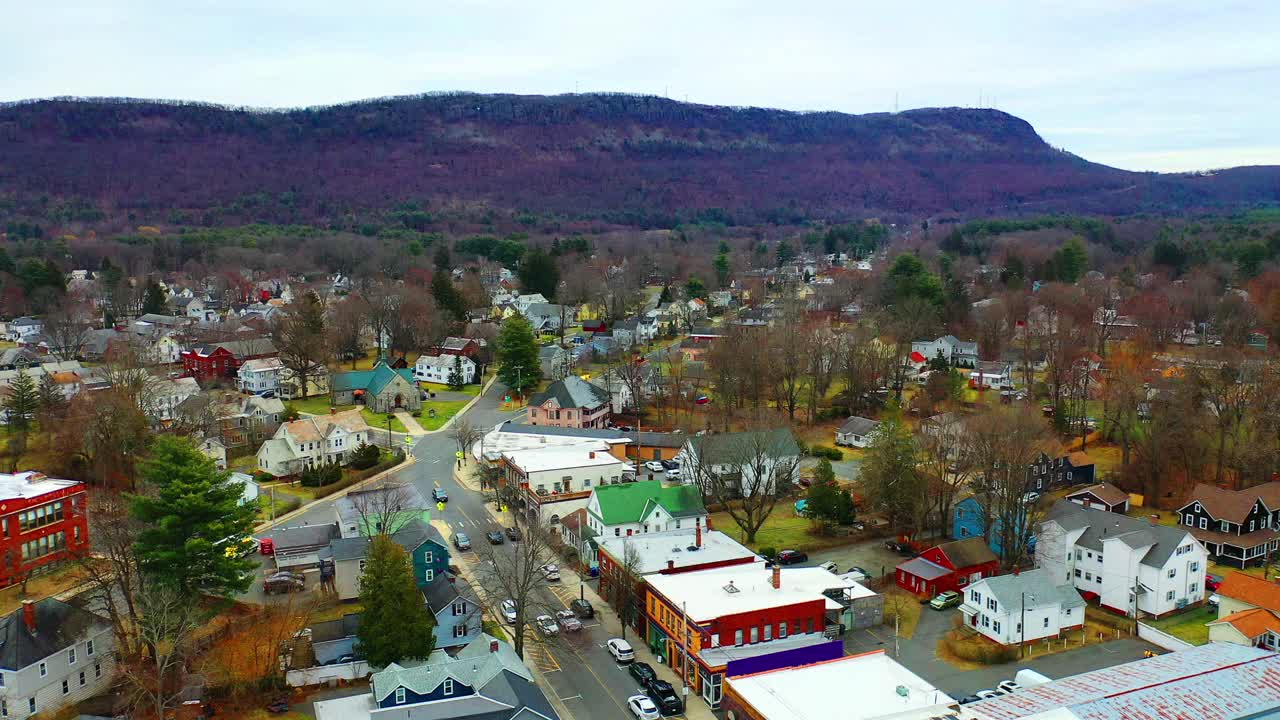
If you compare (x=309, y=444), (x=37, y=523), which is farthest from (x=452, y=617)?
(x=309, y=444)

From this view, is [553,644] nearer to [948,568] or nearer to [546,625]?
[546,625]

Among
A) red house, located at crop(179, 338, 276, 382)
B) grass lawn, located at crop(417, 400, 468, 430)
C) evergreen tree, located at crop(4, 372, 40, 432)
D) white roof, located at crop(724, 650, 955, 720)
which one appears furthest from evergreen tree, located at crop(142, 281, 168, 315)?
white roof, located at crop(724, 650, 955, 720)

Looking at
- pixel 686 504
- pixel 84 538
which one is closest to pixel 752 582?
pixel 686 504

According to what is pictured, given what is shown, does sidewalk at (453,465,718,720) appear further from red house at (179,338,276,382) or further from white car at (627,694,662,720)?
red house at (179,338,276,382)

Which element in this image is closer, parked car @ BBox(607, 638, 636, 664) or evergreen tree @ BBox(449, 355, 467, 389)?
parked car @ BBox(607, 638, 636, 664)

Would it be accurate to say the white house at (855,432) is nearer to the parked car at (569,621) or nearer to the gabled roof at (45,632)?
the parked car at (569,621)

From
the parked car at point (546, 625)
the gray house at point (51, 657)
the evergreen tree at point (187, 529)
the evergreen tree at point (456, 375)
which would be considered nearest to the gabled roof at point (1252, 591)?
the parked car at point (546, 625)
